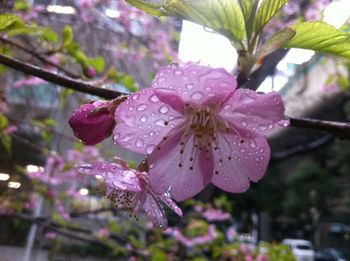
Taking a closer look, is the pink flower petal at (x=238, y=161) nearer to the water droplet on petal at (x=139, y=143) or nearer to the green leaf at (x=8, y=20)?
the water droplet on petal at (x=139, y=143)

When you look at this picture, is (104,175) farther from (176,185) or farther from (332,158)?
(332,158)

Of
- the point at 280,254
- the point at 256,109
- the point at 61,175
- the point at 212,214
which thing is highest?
the point at 256,109

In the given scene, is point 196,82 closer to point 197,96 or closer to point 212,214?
point 197,96

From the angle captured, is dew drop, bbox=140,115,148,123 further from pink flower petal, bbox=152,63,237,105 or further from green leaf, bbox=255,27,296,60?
green leaf, bbox=255,27,296,60

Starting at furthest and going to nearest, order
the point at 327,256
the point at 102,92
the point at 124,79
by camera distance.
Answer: the point at 327,256, the point at 124,79, the point at 102,92

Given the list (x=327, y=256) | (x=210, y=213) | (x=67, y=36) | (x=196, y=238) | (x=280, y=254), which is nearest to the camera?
(x=67, y=36)

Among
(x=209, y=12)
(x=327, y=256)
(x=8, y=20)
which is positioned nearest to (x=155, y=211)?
(x=209, y=12)

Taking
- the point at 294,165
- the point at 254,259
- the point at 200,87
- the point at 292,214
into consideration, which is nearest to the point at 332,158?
the point at 292,214

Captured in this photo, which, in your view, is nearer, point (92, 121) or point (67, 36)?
point (92, 121)
